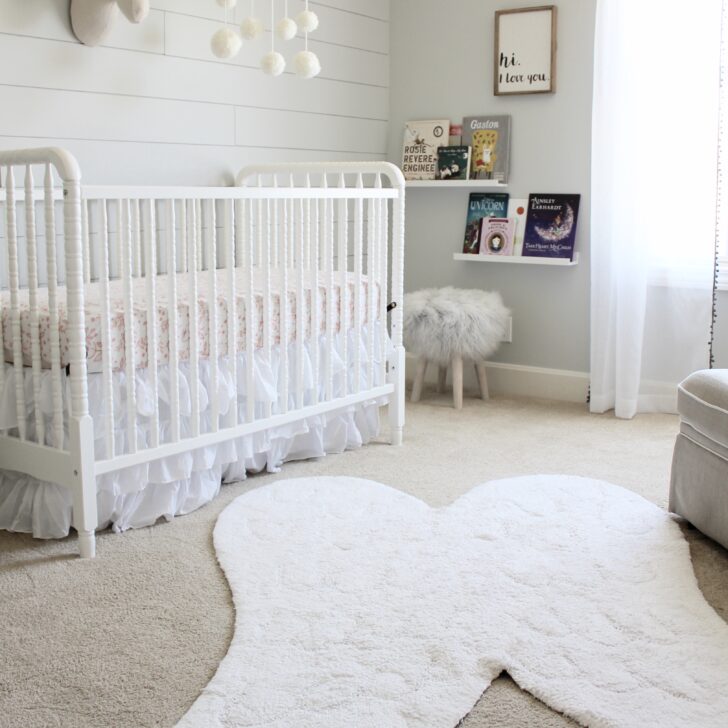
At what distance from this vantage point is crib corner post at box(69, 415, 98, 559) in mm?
2188

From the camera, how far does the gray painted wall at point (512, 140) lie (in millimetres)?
3742

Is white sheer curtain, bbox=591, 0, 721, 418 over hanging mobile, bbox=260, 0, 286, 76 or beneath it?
beneath

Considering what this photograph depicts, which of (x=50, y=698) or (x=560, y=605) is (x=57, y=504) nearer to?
(x=50, y=698)

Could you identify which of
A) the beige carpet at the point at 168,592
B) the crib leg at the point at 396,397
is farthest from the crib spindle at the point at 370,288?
the beige carpet at the point at 168,592

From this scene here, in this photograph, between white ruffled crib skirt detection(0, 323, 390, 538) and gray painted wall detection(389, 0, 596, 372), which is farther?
gray painted wall detection(389, 0, 596, 372)

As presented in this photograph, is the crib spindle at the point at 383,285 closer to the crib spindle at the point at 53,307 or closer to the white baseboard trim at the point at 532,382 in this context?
the white baseboard trim at the point at 532,382

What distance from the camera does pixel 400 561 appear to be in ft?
7.14

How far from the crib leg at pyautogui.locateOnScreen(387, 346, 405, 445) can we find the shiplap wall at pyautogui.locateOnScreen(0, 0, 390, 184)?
0.90 m

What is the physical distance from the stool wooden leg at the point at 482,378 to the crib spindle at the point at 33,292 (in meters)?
1.93

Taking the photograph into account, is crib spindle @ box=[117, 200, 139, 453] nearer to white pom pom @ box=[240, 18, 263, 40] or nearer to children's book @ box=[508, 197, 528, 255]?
white pom pom @ box=[240, 18, 263, 40]

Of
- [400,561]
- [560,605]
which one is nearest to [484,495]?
[400,561]

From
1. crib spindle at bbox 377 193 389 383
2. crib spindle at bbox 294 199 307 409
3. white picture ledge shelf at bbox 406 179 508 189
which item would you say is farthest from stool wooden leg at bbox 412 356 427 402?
crib spindle at bbox 294 199 307 409

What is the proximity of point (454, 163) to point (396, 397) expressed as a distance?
1.22 metres

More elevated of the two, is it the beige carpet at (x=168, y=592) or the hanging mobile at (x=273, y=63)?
the hanging mobile at (x=273, y=63)
